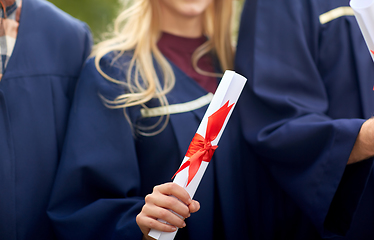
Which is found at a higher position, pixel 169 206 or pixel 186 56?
pixel 186 56

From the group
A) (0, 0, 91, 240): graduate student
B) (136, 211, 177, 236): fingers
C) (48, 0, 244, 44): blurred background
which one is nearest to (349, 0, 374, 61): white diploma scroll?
(136, 211, 177, 236): fingers

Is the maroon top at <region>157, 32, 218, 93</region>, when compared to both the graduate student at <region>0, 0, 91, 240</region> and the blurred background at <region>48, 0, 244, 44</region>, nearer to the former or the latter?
the graduate student at <region>0, 0, 91, 240</region>

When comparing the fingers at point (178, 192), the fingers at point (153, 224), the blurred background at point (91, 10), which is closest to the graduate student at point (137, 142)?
the fingers at point (153, 224)

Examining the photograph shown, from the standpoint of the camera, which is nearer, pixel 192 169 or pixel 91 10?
pixel 192 169

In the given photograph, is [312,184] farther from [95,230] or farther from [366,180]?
[95,230]

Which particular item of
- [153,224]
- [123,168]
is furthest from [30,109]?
[153,224]

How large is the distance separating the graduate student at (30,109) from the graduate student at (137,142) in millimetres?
88

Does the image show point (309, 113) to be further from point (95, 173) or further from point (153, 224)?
point (95, 173)

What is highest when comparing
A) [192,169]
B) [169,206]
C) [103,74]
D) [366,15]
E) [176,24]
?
[366,15]

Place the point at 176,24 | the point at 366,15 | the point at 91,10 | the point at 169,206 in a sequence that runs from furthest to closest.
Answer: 1. the point at 91,10
2. the point at 176,24
3. the point at 169,206
4. the point at 366,15

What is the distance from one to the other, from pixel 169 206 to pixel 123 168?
0.45 meters

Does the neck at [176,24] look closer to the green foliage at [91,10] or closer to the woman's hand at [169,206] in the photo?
the woman's hand at [169,206]

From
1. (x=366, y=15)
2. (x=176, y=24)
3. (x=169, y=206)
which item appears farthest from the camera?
(x=176, y=24)

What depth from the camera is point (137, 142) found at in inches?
57.0
